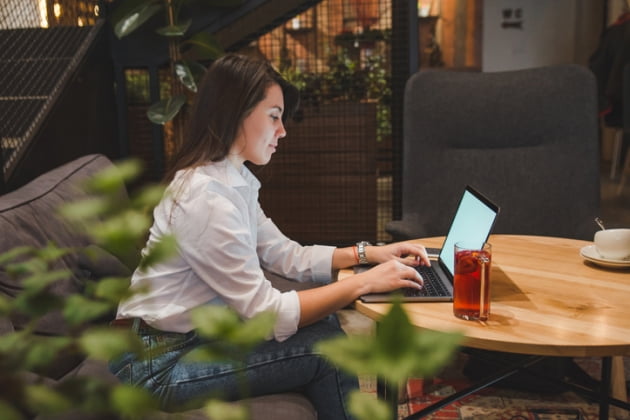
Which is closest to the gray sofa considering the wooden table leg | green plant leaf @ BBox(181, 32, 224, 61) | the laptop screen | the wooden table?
the wooden table

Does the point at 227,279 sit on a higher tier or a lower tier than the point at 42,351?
lower

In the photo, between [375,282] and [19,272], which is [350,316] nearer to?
[375,282]

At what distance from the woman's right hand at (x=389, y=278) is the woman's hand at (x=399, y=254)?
19 centimetres

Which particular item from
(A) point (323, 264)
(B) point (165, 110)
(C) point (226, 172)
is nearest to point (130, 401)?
(C) point (226, 172)

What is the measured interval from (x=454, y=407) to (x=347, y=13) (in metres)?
6.02

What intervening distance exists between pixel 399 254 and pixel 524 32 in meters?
6.20

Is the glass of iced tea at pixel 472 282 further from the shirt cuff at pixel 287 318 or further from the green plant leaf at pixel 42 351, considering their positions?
the green plant leaf at pixel 42 351

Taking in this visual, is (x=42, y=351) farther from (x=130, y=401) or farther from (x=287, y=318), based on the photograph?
(x=287, y=318)

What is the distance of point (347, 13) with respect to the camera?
7.46m

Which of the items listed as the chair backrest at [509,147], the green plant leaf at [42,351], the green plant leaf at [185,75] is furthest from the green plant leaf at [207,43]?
the green plant leaf at [42,351]

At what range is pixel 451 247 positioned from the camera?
65.3 inches

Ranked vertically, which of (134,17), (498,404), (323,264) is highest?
(134,17)

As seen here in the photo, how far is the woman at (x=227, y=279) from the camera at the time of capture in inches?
54.1

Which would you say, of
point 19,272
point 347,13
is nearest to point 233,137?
point 19,272
